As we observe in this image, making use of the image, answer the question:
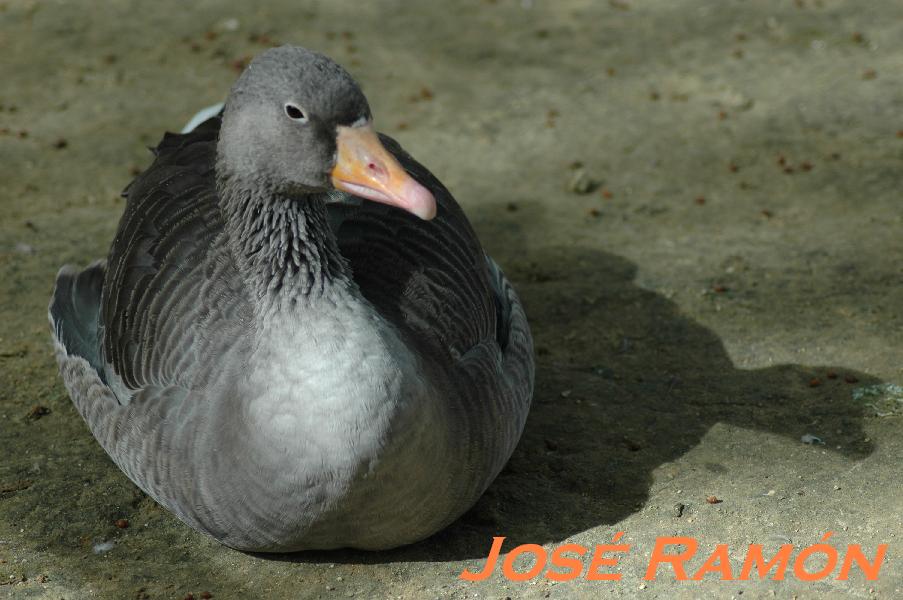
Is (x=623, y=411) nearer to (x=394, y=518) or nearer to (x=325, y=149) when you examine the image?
(x=394, y=518)

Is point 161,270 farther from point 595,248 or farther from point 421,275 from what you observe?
point 595,248

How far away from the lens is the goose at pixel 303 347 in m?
3.61

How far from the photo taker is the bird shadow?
14.2 ft

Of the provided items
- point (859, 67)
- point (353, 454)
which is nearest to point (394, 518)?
point (353, 454)

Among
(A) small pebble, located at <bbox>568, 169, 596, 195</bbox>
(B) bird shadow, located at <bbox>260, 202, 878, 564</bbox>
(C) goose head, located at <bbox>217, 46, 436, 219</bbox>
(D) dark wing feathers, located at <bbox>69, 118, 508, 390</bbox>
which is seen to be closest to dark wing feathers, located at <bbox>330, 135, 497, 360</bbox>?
(D) dark wing feathers, located at <bbox>69, 118, 508, 390</bbox>

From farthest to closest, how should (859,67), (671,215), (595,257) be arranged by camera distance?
1. (859,67)
2. (671,215)
3. (595,257)

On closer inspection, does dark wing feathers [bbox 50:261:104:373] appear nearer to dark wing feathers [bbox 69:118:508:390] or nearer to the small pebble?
dark wing feathers [bbox 69:118:508:390]

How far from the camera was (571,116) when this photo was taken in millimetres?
8109

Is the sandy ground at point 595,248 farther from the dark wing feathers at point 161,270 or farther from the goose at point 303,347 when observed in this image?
the dark wing feathers at point 161,270

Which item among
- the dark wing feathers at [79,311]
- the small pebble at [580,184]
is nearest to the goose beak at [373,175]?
the dark wing feathers at [79,311]

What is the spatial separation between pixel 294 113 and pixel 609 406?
2.14 meters

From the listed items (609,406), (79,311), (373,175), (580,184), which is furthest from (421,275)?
(580,184)

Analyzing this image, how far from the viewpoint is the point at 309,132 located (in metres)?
3.70

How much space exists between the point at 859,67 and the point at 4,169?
20.0ft
